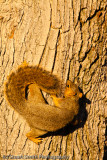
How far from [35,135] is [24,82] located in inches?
26.1

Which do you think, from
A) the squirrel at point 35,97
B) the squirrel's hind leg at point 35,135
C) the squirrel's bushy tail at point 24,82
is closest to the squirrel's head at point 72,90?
the squirrel at point 35,97

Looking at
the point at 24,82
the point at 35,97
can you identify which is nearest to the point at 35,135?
the point at 35,97

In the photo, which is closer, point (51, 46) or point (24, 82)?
point (51, 46)

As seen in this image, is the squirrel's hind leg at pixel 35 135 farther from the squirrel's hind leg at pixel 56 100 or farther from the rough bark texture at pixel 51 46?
the squirrel's hind leg at pixel 56 100

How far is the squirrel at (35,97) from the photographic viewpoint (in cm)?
217

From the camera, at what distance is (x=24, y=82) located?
222cm

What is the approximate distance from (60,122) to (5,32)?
1296 millimetres

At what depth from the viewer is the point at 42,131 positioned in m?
2.27

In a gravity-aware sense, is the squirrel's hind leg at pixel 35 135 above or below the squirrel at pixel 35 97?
below

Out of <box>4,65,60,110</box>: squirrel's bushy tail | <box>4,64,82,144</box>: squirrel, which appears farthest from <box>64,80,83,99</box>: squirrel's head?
<box>4,65,60,110</box>: squirrel's bushy tail

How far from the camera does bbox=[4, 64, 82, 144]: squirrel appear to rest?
7.13 feet

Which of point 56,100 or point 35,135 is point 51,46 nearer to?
point 56,100

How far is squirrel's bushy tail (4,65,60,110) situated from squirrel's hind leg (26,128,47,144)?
0.36m

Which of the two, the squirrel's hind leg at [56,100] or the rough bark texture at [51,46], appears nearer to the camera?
the rough bark texture at [51,46]
